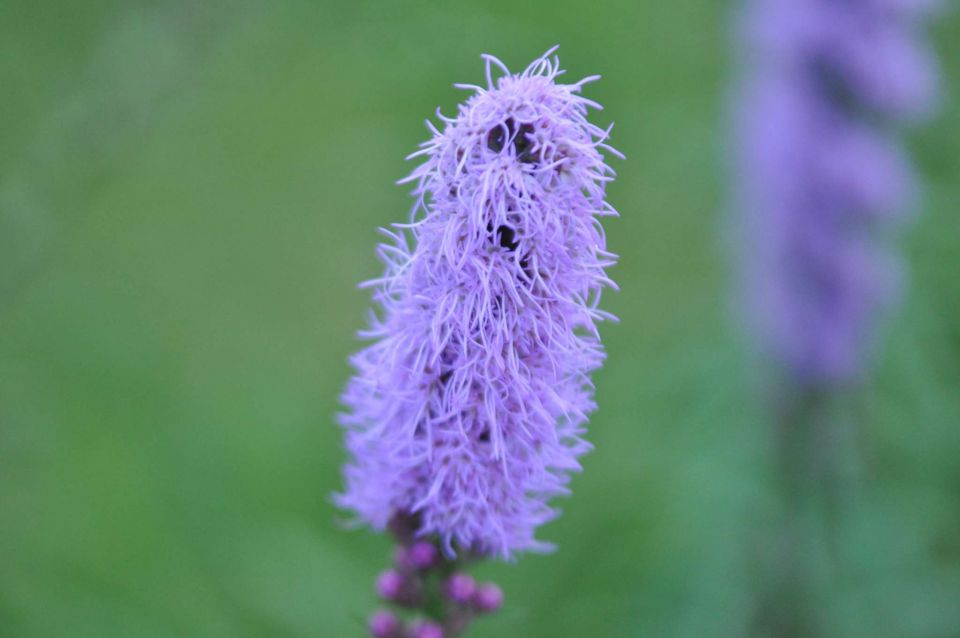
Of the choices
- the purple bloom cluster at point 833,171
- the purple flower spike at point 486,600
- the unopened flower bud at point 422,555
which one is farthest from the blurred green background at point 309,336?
the purple bloom cluster at point 833,171

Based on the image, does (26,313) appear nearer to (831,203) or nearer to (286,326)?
(286,326)

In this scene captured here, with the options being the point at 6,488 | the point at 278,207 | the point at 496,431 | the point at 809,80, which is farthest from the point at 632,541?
the point at 278,207

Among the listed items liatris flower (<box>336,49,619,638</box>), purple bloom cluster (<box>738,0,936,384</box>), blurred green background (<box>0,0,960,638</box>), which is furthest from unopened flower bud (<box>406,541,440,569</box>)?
purple bloom cluster (<box>738,0,936,384</box>)

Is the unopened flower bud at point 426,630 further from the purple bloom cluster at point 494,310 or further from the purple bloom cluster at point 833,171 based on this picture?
the purple bloom cluster at point 833,171

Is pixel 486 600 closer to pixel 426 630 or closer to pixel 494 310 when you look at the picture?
pixel 426 630

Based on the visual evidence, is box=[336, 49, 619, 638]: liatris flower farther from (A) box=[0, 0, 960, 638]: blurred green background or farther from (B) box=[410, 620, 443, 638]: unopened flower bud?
(A) box=[0, 0, 960, 638]: blurred green background

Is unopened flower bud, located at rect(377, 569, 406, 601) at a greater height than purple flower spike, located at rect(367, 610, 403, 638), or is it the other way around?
unopened flower bud, located at rect(377, 569, 406, 601)
